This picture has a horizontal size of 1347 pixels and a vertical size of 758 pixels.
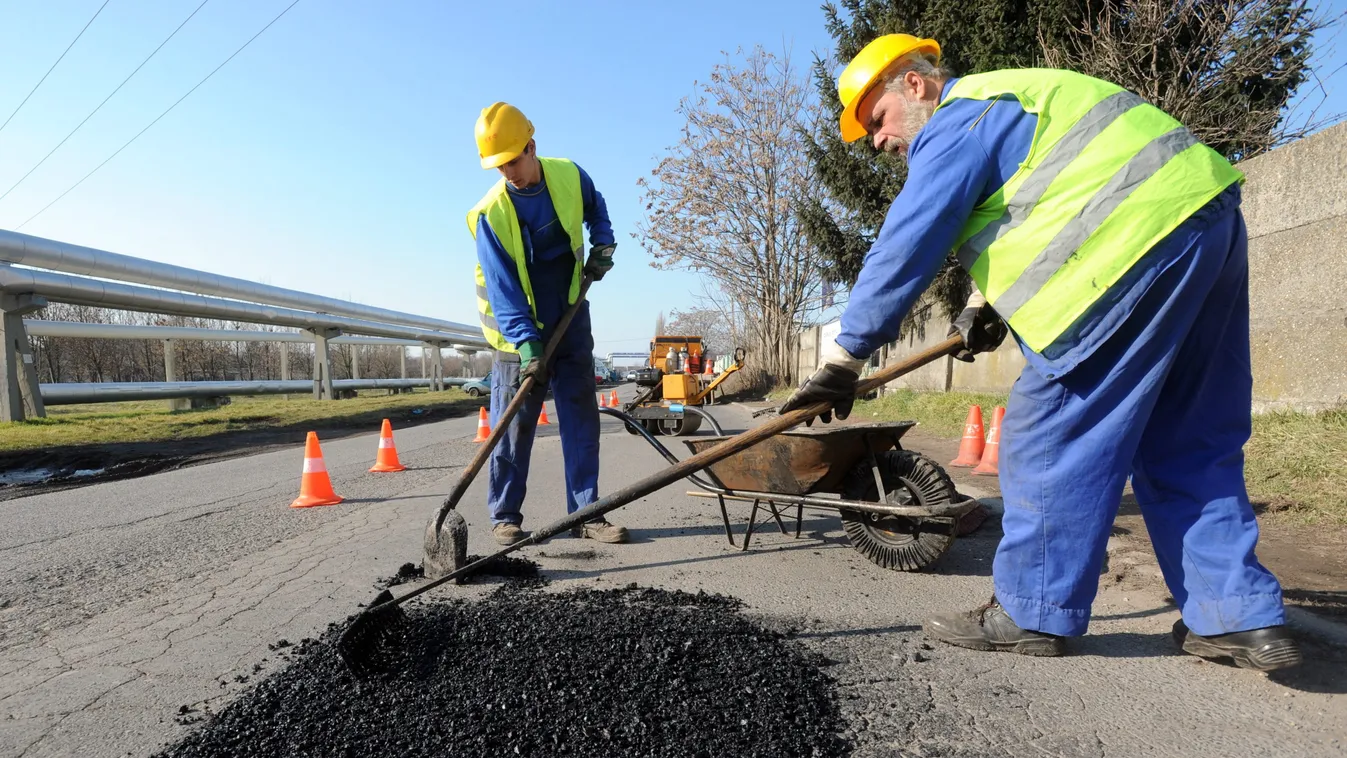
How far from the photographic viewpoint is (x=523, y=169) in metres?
3.88

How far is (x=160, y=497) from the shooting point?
591 cm

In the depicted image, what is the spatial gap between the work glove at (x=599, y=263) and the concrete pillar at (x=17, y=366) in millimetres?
15977

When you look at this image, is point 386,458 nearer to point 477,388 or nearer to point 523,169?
point 523,169

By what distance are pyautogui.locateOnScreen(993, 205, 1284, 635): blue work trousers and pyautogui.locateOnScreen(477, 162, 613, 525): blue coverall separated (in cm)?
249

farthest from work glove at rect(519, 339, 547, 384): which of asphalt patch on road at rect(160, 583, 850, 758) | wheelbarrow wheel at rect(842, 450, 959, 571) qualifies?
wheelbarrow wheel at rect(842, 450, 959, 571)

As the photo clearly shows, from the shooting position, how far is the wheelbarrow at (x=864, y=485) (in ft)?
10.3

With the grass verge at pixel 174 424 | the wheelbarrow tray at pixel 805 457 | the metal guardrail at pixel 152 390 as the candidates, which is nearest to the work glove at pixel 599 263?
the wheelbarrow tray at pixel 805 457

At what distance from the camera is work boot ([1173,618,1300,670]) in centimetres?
194

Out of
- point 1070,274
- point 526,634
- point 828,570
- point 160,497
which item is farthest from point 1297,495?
point 160,497

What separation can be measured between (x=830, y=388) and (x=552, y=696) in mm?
1354

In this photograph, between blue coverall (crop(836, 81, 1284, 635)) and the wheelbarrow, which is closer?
blue coverall (crop(836, 81, 1284, 635))

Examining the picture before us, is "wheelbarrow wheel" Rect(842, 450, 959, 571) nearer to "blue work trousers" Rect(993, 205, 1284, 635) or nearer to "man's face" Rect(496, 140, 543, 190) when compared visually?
"blue work trousers" Rect(993, 205, 1284, 635)

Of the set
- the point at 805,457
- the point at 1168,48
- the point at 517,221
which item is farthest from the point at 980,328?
the point at 1168,48

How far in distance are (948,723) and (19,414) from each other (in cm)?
1854
